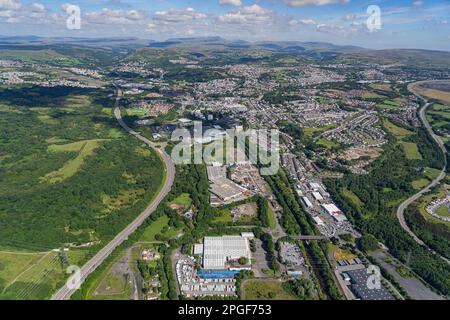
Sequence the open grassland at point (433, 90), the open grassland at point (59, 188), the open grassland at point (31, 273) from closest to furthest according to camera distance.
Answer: the open grassland at point (31, 273)
the open grassland at point (59, 188)
the open grassland at point (433, 90)

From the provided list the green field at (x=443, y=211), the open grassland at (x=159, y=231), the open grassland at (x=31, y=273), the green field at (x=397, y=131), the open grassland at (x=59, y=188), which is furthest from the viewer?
the green field at (x=397, y=131)

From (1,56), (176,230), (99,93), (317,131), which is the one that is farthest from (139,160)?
(1,56)

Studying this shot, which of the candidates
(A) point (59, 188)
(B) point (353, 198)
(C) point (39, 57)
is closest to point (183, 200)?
(A) point (59, 188)

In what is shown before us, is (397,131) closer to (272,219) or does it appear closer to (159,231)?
(272,219)

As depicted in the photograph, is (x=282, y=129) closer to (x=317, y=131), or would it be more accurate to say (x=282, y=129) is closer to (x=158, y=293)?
(x=317, y=131)

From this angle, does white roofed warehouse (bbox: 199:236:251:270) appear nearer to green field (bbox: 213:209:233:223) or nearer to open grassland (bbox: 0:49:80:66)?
green field (bbox: 213:209:233:223)

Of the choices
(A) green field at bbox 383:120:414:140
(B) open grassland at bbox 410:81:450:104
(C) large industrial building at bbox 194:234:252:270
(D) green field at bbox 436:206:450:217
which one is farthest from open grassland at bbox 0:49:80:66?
(D) green field at bbox 436:206:450:217

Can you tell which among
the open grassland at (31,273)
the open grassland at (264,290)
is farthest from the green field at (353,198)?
the open grassland at (31,273)

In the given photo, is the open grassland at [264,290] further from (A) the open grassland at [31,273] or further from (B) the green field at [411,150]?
(B) the green field at [411,150]
